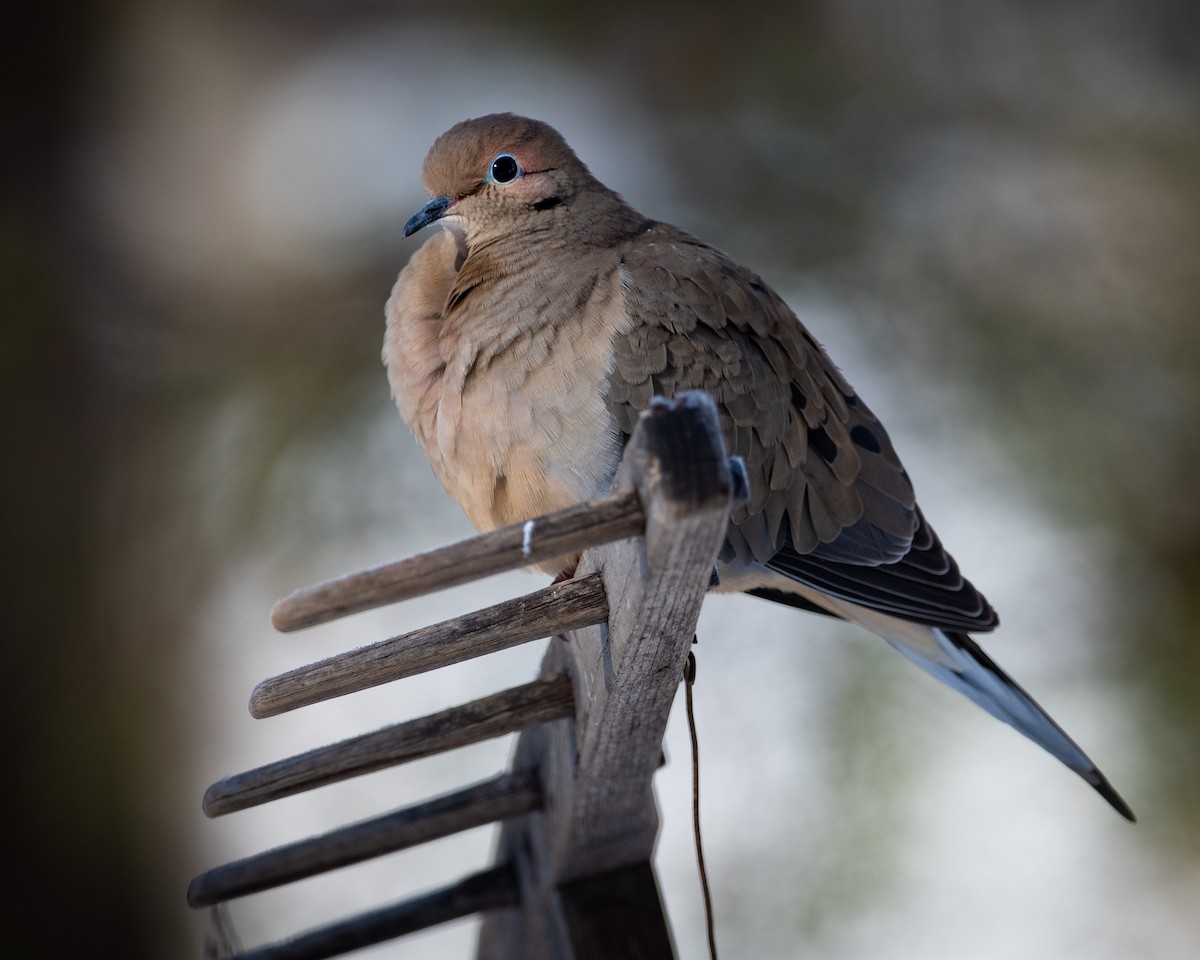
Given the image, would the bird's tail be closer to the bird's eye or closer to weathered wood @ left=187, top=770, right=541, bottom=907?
weathered wood @ left=187, top=770, right=541, bottom=907

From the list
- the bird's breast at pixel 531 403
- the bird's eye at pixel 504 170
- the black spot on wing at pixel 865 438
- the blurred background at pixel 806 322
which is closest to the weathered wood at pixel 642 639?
the bird's breast at pixel 531 403

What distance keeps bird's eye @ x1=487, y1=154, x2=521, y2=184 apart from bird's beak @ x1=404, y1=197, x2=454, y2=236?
8 cm

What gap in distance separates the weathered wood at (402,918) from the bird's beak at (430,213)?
0.98m

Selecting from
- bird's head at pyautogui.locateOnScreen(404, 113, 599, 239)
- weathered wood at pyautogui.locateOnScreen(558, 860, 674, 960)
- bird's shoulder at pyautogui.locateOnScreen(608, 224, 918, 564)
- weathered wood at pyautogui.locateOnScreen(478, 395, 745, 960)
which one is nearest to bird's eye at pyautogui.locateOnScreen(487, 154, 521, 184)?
bird's head at pyautogui.locateOnScreen(404, 113, 599, 239)

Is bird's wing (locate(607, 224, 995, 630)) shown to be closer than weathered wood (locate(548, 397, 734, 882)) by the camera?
No

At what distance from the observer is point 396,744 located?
130 cm

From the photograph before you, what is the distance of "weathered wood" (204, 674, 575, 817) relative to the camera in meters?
1.22

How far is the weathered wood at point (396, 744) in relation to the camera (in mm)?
1217

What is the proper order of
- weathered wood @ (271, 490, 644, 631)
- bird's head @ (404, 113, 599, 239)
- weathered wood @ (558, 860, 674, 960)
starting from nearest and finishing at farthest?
weathered wood @ (271, 490, 644, 631), weathered wood @ (558, 860, 674, 960), bird's head @ (404, 113, 599, 239)

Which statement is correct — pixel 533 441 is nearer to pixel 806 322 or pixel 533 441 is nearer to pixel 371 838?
pixel 371 838

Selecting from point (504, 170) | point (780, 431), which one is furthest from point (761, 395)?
point (504, 170)

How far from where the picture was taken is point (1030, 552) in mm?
2867

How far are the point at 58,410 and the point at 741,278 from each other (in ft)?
7.15

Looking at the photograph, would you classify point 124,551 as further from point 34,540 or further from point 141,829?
point 141,829
